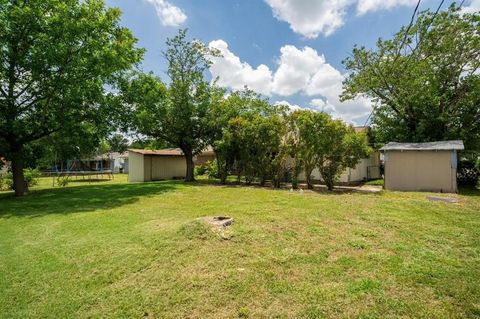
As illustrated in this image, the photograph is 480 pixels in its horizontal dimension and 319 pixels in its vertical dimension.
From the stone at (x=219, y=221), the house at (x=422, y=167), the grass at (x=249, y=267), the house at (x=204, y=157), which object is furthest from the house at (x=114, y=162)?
the stone at (x=219, y=221)

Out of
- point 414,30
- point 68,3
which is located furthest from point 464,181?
point 68,3

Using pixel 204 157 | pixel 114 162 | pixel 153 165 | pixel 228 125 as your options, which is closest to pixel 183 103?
pixel 228 125

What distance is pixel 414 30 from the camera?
1934cm

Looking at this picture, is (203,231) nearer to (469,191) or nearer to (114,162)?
(469,191)

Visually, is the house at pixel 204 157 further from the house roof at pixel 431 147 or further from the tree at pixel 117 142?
the house roof at pixel 431 147

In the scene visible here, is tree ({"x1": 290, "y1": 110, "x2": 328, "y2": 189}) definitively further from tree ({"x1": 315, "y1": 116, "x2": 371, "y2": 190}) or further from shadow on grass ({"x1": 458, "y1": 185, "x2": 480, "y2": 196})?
shadow on grass ({"x1": 458, "y1": 185, "x2": 480, "y2": 196})

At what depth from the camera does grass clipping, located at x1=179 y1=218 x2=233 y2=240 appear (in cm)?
541

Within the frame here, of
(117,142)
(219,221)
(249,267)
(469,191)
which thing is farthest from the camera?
(117,142)

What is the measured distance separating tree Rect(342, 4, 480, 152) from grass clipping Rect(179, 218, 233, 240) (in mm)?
16131

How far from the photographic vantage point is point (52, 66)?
12.1 meters

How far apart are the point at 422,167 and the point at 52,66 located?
58.1 feet

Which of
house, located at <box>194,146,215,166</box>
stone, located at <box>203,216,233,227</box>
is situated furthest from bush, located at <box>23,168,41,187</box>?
stone, located at <box>203,216,233,227</box>

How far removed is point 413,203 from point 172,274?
8517 mm

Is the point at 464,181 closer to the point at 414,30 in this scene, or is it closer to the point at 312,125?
the point at 414,30
